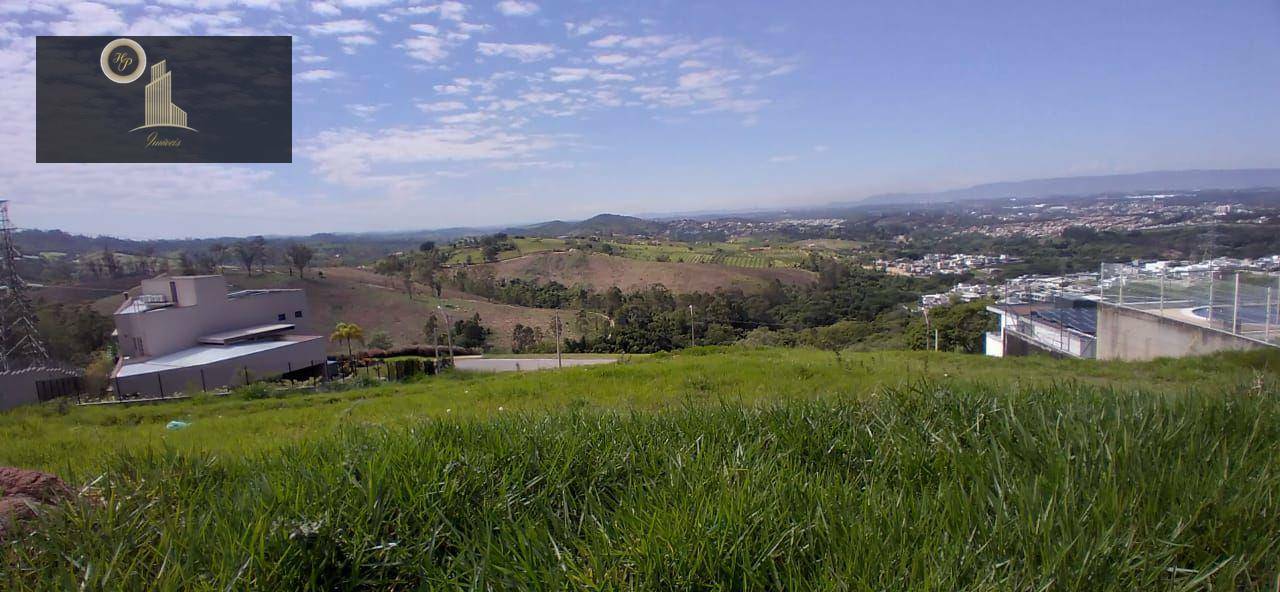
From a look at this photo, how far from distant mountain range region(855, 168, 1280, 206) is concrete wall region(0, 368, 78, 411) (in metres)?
44.9

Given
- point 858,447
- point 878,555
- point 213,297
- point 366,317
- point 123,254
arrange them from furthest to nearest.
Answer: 1. point 366,317
2. point 123,254
3. point 213,297
4. point 858,447
5. point 878,555

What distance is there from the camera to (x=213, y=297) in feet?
81.4

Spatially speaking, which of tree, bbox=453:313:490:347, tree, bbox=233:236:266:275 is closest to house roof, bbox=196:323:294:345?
tree, bbox=453:313:490:347

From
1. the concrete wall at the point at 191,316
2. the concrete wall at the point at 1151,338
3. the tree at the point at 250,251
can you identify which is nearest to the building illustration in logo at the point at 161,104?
the concrete wall at the point at 191,316

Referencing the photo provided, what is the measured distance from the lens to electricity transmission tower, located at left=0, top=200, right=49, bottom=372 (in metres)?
17.3

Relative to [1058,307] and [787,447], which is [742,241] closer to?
[1058,307]

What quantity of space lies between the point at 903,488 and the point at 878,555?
1.96 feet

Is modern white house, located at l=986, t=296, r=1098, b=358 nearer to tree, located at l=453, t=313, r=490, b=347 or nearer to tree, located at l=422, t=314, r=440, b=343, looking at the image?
tree, located at l=453, t=313, r=490, b=347

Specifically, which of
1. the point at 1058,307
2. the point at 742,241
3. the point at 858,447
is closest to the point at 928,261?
the point at 1058,307

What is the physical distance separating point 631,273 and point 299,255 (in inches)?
875

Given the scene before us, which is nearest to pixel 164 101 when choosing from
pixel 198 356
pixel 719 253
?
pixel 198 356

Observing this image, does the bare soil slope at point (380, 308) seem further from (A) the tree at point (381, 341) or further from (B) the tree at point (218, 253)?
(B) the tree at point (218, 253)

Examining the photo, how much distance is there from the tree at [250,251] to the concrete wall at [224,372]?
13.7m

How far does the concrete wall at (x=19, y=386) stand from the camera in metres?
16.7
